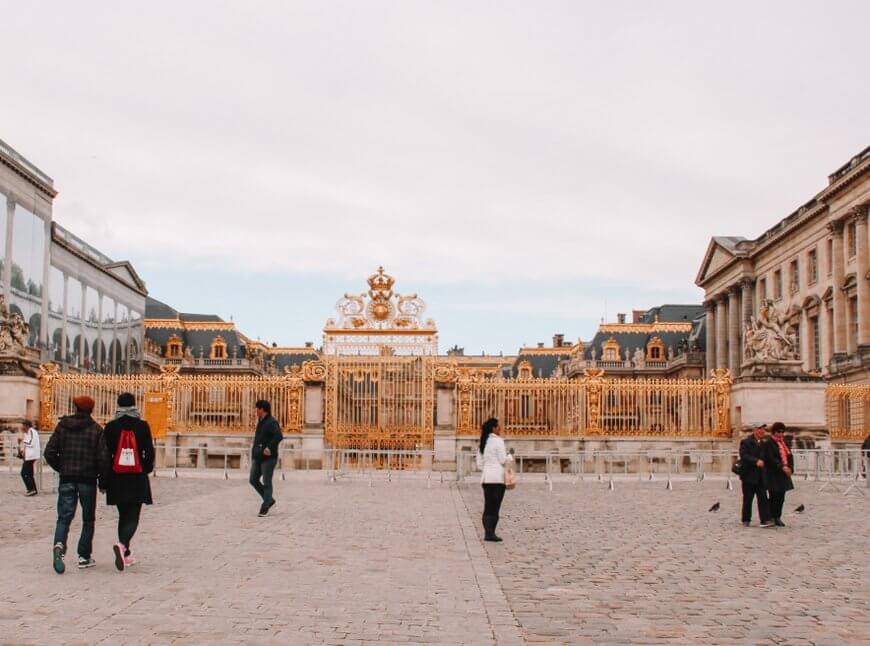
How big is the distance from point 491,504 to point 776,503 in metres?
4.86

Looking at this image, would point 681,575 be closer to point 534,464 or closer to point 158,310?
point 534,464

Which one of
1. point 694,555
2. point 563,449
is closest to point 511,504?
point 694,555

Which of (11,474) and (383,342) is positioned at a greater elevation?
(383,342)

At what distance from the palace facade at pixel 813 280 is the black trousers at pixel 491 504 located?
34.9 m

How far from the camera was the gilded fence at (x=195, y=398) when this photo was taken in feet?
98.3

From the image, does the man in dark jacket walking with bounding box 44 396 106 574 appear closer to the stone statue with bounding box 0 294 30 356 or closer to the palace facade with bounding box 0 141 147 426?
the stone statue with bounding box 0 294 30 356

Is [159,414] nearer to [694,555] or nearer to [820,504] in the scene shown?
[820,504]

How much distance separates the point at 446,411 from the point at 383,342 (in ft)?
8.74

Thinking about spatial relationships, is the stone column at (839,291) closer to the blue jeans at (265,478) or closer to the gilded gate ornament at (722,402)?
the gilded gate ornament at (722,402)

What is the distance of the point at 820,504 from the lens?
2003cm

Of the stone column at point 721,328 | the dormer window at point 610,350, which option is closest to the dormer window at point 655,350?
the dormer window at point 610,350

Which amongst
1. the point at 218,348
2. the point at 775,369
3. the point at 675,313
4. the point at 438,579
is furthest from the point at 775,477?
the point at 675,313

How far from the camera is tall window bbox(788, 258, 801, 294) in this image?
70119 millimetres

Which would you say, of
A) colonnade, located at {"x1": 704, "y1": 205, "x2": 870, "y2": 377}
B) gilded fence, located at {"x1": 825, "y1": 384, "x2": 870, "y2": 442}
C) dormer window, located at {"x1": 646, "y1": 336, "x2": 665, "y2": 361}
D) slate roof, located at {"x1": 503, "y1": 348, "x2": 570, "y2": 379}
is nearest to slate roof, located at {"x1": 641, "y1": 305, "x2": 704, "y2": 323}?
dormer window, located at {"x1": 646, "y1": 336, "x2": 665, "y2": 361}
